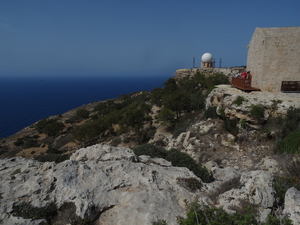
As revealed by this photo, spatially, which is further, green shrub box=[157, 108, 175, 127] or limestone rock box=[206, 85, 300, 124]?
green shrub box=[157, 108, 175, 127]

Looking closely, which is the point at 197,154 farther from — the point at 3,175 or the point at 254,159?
the point at 3,175

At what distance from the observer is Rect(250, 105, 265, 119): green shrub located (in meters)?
10.4

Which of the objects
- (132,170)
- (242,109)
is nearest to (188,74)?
(242,109)

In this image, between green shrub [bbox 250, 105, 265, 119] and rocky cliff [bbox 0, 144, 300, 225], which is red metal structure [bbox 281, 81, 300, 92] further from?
rocky cliff [bbox 0, 144, 300, 225]

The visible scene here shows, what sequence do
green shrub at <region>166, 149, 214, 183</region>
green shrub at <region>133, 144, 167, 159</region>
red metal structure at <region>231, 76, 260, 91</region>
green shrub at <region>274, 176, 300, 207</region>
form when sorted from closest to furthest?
green shrub at <region>274, 176, 300, 207</region>, green shrub at <region>166, 149, 214, 183</region>, green shrub at <region>133, 144, 167, 159</region>, red metal structure at <region>231, 76, 260, 91</region>

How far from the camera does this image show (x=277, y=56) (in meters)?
12.7

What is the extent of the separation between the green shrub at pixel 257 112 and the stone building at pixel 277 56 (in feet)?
11.7

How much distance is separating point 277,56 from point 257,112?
503 cm

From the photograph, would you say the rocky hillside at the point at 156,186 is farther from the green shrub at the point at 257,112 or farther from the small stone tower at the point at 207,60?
the small stone tower at the point at 207,60

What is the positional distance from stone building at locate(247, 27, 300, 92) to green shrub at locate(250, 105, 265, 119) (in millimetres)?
3558

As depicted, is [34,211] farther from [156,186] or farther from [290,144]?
[290,144]

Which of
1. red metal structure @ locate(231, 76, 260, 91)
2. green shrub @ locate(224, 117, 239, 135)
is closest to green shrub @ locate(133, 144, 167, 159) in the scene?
Result: green shrub @ locate(224, 117, 239, 135)

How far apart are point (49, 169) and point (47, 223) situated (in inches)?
78.6

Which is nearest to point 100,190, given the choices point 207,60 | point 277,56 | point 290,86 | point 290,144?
point 290,144
